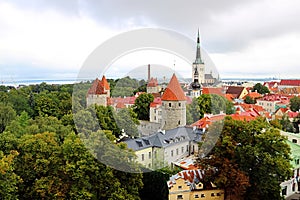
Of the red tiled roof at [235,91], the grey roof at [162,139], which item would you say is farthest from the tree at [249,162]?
the red tiled roof at [235,91]

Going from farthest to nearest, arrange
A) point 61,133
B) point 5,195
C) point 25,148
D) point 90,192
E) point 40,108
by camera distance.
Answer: point 40,108 < point 61,133 < point 25,148 < point 90,192 < point 5,195

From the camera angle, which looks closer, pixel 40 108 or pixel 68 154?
pixel 68 154

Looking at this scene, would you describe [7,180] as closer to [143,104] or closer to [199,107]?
[143,104]

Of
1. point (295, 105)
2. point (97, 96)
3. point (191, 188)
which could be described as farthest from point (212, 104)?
point (295, 105)

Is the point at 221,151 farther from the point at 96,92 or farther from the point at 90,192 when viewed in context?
the point at 96,92

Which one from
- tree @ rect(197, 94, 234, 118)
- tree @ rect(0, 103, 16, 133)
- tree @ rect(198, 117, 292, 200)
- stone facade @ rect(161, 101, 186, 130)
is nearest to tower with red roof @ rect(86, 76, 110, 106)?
stone facade @ rect(161, 101, 186, 130)

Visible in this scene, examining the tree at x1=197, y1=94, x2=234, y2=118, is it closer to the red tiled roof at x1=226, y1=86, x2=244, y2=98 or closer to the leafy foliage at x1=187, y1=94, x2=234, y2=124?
the leafy foliage at x1=187, y1=94, x2=234, y2=124

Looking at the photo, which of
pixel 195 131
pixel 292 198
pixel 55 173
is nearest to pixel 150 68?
pixel 55 173
